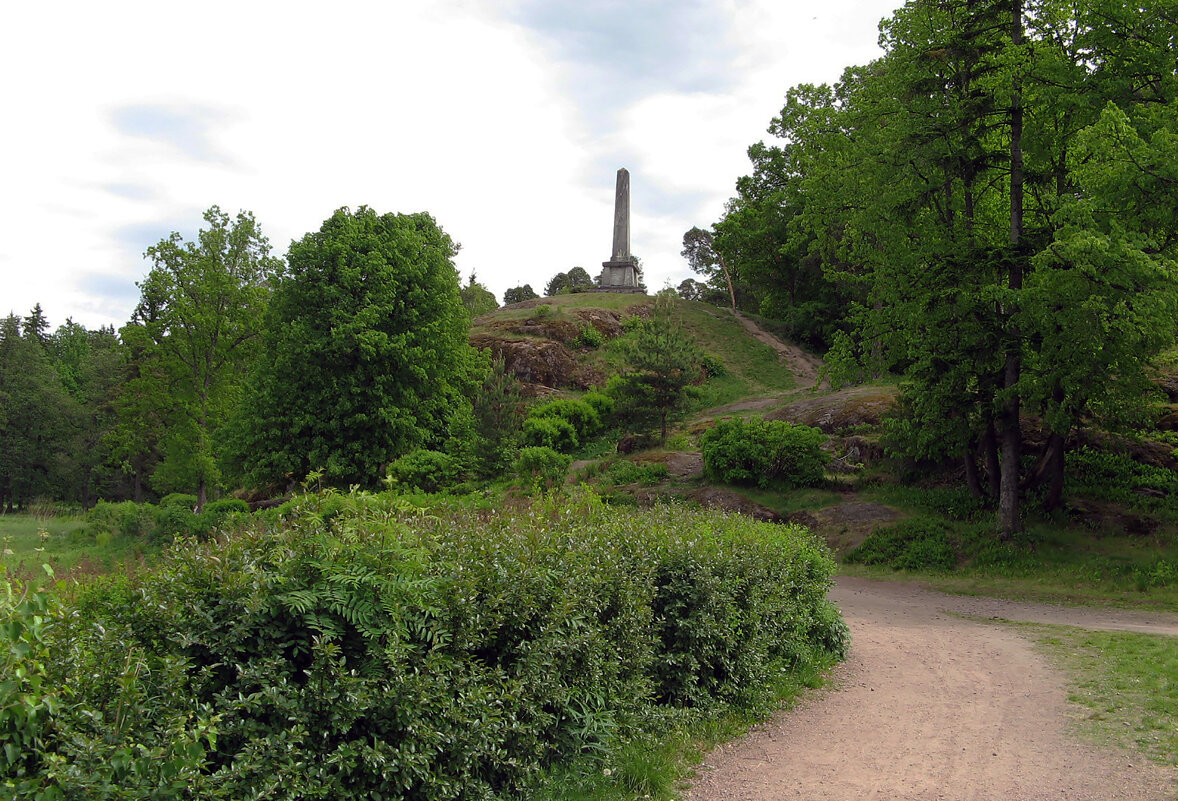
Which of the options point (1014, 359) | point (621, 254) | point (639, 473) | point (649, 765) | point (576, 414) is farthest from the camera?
point (621, 254)

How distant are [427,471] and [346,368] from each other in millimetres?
6556

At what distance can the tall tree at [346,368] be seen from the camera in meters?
26.0

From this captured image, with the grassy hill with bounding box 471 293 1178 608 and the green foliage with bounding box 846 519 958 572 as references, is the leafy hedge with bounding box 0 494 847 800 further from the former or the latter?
the green foliage with bounding box 846 519 958 572

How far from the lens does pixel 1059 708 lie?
7.03 metres

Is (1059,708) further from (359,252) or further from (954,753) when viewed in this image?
(359,252)

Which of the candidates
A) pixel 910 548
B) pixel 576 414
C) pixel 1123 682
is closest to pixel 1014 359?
pixel 910 548

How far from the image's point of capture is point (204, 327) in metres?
32.8

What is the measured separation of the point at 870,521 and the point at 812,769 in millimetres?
13960

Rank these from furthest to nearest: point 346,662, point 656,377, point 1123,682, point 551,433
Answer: point 551,433, point 656,377, point 1123,682, point 346,662

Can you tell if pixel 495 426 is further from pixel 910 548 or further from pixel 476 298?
pixel 476 298

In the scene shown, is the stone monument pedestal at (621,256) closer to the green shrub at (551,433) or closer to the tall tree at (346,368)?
the green shrub at (551,433)

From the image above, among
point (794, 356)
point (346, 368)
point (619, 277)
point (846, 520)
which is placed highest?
point (619, 277)

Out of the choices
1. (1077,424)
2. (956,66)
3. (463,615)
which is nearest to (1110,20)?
(956,66)

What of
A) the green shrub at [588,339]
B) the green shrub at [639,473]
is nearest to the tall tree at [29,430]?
the green shrub at [588,339]
